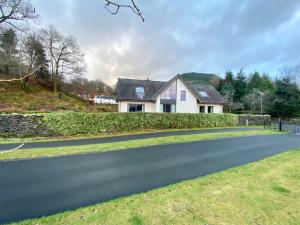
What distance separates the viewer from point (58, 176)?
5809 mm

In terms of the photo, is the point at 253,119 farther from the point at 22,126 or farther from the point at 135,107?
the point at 22,126

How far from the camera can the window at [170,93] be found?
24.9 m

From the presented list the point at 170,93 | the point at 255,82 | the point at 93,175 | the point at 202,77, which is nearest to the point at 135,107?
the point at 170,93

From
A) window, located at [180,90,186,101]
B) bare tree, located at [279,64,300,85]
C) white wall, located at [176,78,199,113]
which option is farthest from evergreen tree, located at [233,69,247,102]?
window, located at [180,90,186,101]

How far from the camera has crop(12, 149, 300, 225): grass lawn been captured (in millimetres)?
3336

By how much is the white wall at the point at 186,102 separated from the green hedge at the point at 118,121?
14.6ft

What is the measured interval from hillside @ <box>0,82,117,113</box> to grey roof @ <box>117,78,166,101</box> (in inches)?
448

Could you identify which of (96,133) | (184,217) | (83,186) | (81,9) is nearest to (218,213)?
(184,217)

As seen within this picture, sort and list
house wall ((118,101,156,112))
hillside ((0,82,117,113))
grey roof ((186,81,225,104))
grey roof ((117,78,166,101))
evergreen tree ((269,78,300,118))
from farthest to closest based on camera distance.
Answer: evergreen tree ((269,78,300,118)) → hillside ((0,82,117,113)) → grey roof ((186,81,225,104)) → grey roof ((117,78,166,101)) → house wall ((118,101,156,112))

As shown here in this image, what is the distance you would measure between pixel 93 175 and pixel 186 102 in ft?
70.1

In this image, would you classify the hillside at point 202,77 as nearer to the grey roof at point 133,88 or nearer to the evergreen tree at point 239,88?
the evergreen tree at point 239,88

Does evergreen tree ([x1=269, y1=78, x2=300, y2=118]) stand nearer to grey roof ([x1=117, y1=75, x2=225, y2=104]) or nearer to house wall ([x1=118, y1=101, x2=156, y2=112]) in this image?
grey roof ([x1=117, y1=75, x2=225, y2=104])

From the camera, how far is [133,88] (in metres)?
25.9

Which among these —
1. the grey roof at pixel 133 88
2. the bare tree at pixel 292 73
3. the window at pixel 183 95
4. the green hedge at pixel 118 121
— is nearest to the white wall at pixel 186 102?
the window at pixel 183 95
